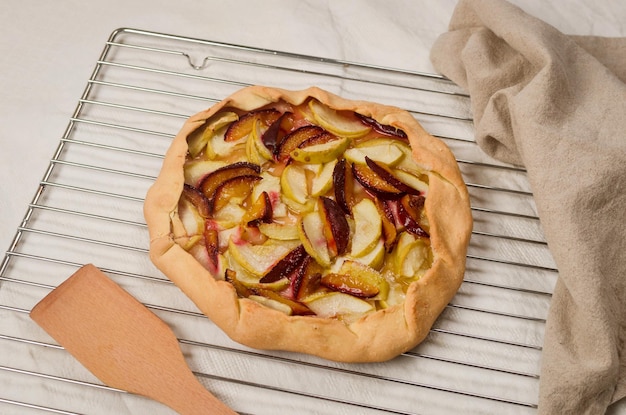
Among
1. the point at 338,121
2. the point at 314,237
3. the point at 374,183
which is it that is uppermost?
the point at 338,121

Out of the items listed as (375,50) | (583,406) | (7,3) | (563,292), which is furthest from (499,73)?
(7,3)

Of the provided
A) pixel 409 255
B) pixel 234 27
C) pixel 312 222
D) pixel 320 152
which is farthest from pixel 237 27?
pixel 409 255

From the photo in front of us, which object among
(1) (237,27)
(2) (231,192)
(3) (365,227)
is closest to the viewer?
(3) (365,227)

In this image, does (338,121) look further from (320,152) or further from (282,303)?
A: (282,303)

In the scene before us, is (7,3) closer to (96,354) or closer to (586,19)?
(96,354)

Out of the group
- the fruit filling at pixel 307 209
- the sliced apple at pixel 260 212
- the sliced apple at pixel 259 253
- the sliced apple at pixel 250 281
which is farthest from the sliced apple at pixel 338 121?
the sliced apple at pixel 250 281

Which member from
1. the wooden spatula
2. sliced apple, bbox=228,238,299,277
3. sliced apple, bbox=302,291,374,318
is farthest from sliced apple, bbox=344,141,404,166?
the wooden spatula
